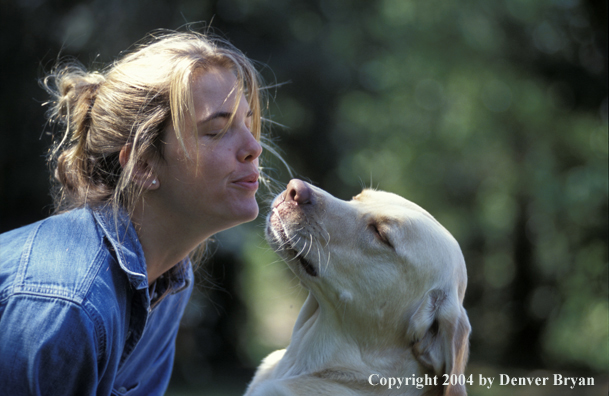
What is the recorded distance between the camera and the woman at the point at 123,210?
187cm

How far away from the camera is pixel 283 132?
315 inches

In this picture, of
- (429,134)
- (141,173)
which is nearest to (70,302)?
(141,173)

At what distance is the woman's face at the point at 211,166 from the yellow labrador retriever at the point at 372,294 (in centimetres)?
21

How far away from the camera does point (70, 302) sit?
187 cm

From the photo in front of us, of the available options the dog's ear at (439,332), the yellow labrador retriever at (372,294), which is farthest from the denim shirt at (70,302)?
the dog's ear at (439,332)

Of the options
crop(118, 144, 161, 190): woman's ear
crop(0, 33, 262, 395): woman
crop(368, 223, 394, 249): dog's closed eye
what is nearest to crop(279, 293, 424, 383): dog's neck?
crop(368, 223, 394, 249): dog's closed eye

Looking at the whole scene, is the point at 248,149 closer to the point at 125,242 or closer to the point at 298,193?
the point at 298,193

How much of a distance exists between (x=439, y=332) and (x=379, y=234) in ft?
1.69

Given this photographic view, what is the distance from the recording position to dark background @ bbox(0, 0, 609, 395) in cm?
684

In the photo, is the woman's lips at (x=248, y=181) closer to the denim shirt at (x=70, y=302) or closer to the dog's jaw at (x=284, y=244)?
the dog's jaw at (x=284, y=244)

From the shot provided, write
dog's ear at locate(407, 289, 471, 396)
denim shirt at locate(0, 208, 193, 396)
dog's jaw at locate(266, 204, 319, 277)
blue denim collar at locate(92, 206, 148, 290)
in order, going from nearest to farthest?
denim shirt at locate(0, 208, 193, 396)
blue denim collar at locate(92, 206, 148, 290)
dog's ear at locate(407, 289, 471, 396)
dog's jaw at locate(266, 204, 319, 277)

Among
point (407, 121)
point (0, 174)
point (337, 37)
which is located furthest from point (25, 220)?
point (407, 121)

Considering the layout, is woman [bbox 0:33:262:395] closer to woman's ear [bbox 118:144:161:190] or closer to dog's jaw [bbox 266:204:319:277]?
woman's ear [bbox 118:144:161:190]

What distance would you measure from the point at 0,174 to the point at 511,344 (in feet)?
→ 31.1
